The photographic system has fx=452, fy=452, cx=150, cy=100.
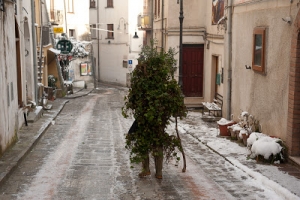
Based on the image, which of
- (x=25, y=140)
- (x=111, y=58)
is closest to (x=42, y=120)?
(x=25, y=140)

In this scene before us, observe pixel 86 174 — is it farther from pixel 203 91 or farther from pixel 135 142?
pixel 203 91

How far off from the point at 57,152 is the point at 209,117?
682 cm

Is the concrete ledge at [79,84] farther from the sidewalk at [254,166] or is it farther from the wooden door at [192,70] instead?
the sidewalk at [254,166]

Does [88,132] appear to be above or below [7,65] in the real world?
below

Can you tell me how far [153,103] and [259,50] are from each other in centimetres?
449

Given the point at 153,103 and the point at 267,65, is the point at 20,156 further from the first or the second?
the point at 267,65

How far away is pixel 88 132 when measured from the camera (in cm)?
1391

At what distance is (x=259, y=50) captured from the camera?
11.2m

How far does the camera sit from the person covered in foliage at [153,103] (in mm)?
7863

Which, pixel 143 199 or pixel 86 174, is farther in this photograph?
pixel 86 174

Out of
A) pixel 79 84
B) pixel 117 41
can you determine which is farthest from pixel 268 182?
pixel 117 41

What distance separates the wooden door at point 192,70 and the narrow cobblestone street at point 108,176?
832cm

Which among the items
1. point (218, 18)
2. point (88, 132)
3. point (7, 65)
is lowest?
point (88, 132)

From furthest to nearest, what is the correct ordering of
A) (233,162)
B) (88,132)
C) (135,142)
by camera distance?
(88,132), (233,162), (135,142)
